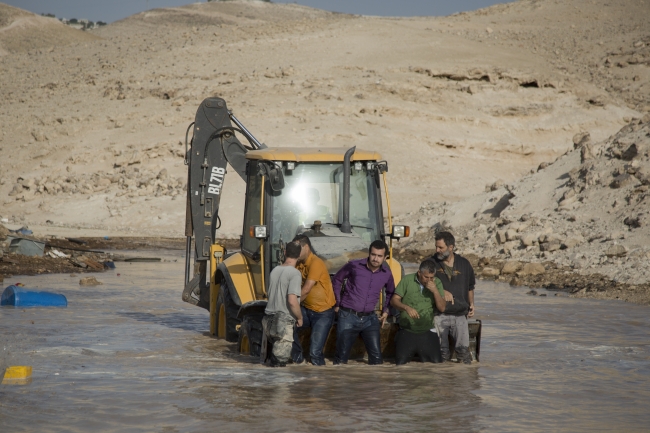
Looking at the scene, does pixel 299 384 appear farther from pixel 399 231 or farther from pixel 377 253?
pixel 399 231

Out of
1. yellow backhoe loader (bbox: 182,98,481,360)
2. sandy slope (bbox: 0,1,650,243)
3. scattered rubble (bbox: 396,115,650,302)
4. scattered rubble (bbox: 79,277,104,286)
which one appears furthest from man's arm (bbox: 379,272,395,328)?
sandy slope (bbox: 0,1,650,243)

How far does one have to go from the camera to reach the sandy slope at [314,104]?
3841 centimetres

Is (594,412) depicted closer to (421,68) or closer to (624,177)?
(624,177)

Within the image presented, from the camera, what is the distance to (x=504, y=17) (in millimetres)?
64562

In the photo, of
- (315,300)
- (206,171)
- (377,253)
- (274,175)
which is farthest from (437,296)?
(206,171)

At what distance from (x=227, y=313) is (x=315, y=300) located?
6.78 feet

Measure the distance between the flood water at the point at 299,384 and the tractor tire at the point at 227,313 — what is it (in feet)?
0.60

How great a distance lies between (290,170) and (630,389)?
→ 14.6 ft

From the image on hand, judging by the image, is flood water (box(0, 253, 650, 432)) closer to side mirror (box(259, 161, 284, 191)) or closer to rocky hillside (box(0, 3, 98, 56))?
side mirror (box(259, 161, 284, 191))

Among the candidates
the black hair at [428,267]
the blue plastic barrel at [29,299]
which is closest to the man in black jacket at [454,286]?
the black hair at [428,267]

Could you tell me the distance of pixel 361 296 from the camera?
9.36 m

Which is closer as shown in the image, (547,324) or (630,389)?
(630,389)

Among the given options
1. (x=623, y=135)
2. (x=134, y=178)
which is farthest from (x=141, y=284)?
(x=134, y=178)

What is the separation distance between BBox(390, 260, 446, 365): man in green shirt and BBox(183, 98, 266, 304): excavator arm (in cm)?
383
